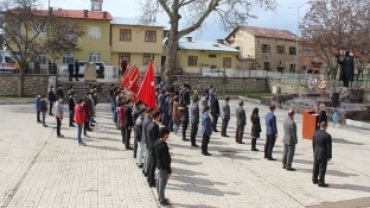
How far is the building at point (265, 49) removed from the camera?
2404 inches

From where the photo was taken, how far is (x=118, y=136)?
1766cm

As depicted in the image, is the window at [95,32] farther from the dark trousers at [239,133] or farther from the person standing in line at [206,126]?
the person standing in line at [206,126]

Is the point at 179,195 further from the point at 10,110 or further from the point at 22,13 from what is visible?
the point at 22,13

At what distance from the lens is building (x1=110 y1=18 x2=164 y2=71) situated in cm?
4950

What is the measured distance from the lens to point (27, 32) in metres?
34.6

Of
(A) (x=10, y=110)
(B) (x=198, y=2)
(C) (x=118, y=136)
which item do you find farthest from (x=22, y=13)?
(C) (x=118, y=136)

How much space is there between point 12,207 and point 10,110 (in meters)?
19.0

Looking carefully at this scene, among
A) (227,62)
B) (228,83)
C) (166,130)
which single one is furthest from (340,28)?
(166,130)

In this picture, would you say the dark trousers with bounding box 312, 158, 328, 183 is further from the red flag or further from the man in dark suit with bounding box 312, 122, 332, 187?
the red flag

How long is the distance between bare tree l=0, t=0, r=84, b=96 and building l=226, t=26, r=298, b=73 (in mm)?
29927

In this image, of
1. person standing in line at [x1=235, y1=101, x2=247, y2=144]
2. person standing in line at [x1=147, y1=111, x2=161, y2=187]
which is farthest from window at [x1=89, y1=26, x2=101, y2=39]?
person standing in line at [x1=147, y1=111, x2=161, y2=187]

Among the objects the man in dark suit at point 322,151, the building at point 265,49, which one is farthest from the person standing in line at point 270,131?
the building at point 265,49

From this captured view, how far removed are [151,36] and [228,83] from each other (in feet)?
39.6

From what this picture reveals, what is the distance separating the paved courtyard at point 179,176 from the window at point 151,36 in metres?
34.1
